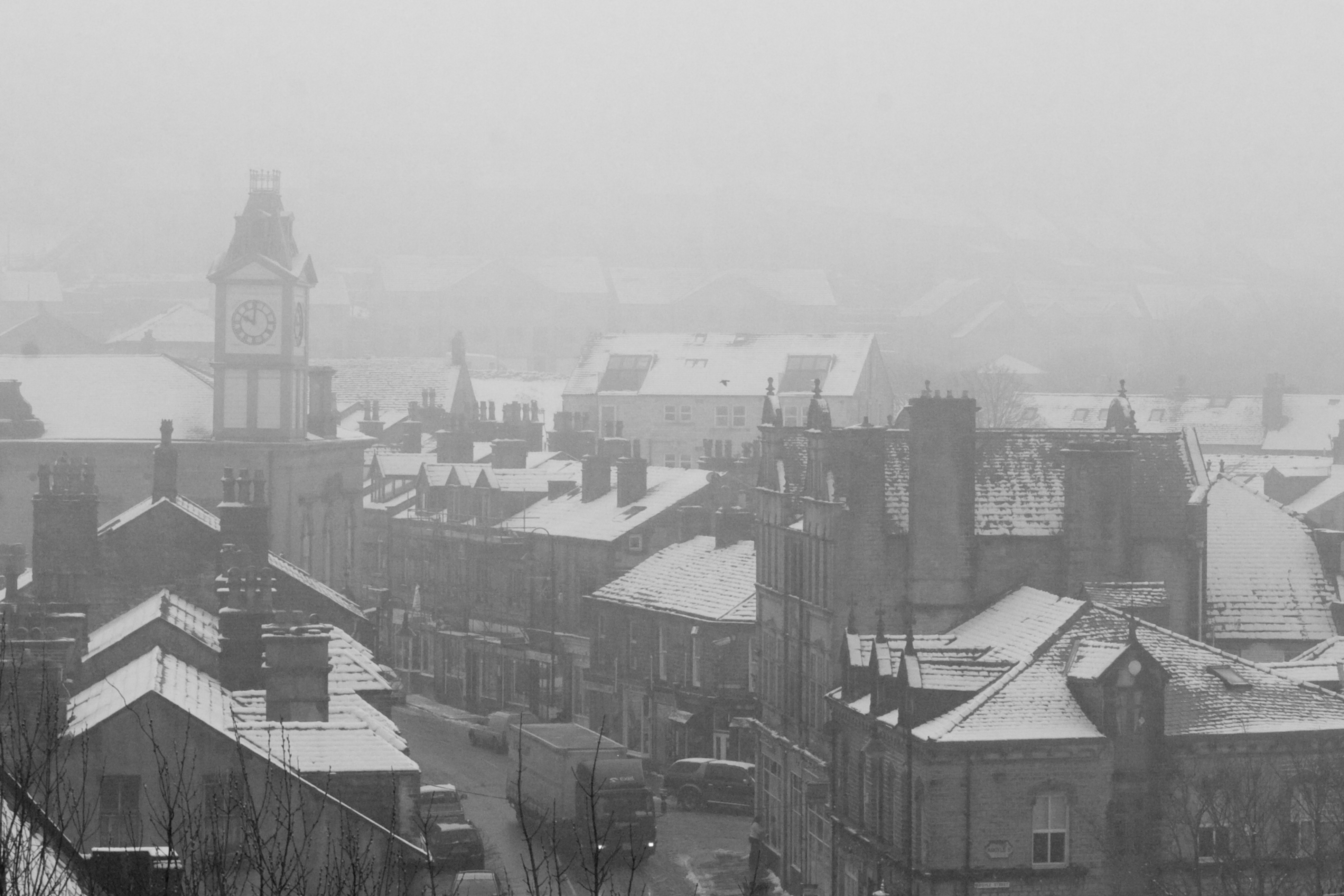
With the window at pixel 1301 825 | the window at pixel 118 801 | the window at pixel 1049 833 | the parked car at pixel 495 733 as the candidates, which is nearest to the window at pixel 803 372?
the parked car at pixel 495 733

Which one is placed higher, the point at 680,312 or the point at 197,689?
the point at 680,312

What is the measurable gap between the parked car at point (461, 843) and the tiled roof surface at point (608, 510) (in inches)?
1012

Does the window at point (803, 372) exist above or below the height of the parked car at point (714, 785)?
above

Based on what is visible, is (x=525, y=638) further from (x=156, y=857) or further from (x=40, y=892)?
(x=40, y=892)

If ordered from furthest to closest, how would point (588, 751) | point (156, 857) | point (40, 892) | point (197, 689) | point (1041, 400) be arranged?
point (1041, 400) → point (588, 751) → point (197, 689) → point (156, 857) → point (40, 892)

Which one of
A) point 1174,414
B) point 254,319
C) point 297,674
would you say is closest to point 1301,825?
point 297,674

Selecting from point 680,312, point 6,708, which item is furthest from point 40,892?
point 680,312

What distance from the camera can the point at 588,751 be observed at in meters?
51.8

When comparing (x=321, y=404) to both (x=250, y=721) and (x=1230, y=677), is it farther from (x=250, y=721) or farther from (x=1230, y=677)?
(x=250, y=721)

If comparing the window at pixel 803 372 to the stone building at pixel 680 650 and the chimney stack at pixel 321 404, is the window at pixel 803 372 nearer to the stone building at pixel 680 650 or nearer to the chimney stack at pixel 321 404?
the chimney stack at pixel 321 404

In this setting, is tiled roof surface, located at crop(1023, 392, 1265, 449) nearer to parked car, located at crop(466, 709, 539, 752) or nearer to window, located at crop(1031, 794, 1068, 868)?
parked car, located at crop(466, 709, 539, 752)

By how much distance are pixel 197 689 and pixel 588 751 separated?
19.0 meters

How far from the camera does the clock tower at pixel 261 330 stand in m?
82.9

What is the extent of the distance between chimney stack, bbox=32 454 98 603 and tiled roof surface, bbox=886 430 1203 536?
17490mm
